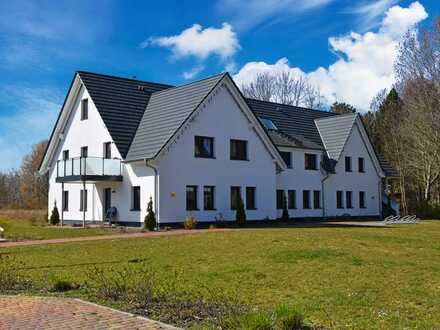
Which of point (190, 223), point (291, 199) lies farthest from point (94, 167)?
point (291, 199)

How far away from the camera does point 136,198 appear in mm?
28500

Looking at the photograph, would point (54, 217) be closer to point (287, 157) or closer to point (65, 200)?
point (65, 200)

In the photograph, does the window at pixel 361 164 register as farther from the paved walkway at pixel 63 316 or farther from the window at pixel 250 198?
the paved walkway at pixel 63 316

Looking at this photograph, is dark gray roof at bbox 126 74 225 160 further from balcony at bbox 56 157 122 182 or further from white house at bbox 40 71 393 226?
balcony at bbox 56 157 122 182

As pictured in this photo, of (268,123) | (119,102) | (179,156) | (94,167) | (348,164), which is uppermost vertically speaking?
(119,102)

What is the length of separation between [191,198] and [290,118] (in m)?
14.2

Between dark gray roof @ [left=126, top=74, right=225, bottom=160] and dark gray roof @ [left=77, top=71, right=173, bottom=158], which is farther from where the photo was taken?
dark gray roof @ [left=77, top=71, right=173, bottom=158]

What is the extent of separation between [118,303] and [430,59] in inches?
1393

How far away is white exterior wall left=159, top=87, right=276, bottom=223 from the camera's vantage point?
27312mm

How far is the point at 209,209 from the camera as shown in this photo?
1137 inches

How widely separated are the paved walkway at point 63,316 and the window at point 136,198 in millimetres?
19566

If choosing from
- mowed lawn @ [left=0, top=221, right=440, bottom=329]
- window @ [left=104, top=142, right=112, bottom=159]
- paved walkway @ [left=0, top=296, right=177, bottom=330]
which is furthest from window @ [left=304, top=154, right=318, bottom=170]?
paved walkway @ [left=0, top=296, right=177, bottom=330]

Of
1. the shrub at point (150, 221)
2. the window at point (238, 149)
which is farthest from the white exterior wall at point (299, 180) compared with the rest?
the shrub at point (150, 221)

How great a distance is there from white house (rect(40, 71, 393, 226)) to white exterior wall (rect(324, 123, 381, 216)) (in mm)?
166
